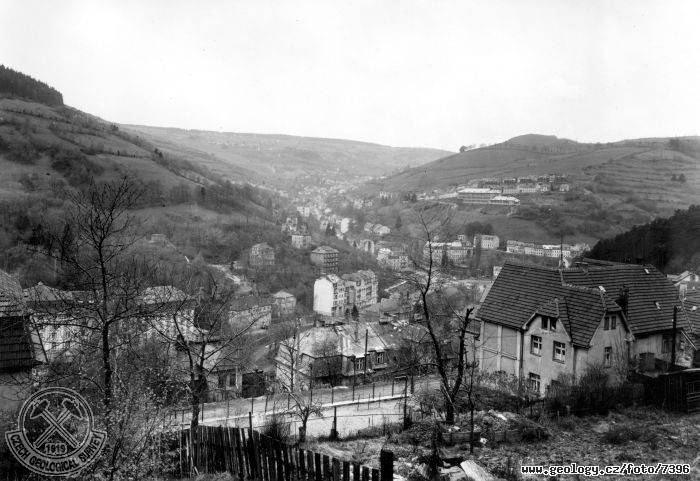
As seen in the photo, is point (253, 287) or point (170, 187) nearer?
point (253, 287)

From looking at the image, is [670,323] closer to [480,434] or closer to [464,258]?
[480,434]

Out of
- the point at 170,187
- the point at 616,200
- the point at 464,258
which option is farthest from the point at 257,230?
the point at 616,200

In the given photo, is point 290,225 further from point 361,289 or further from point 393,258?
point 361,289

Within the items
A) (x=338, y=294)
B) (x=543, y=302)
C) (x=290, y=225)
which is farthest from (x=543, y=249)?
(x=543, y=302)

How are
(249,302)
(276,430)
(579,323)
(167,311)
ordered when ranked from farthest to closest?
(249,302) < (579,323) < (276,430) < (167,311)

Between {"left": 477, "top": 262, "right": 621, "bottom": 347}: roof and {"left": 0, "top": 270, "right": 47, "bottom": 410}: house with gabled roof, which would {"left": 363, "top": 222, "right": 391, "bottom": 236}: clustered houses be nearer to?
{"left": 477, "top": 262, "right": 621, "bottom": 347}: roof
